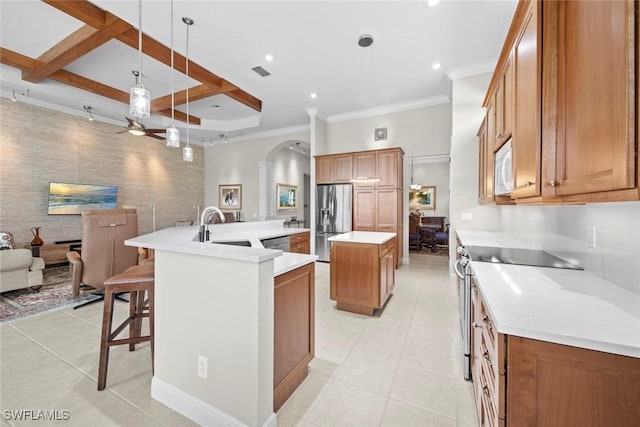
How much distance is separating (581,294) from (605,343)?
538 millimetres

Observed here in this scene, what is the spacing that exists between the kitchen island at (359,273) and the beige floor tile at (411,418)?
126cm

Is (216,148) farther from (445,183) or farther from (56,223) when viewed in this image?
(445,183)

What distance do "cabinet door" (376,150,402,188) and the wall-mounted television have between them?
6.14m

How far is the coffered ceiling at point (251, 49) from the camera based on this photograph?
278 centimetres

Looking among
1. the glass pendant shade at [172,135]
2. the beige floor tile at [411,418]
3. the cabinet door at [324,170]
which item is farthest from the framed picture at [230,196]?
the beige floor tile at [411,418]

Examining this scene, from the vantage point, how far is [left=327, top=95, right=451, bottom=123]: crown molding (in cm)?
506

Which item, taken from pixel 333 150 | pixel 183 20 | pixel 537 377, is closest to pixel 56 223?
pixel 183 20

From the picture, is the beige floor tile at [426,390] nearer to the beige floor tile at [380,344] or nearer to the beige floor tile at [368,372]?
the beige floor tile at [368,372]

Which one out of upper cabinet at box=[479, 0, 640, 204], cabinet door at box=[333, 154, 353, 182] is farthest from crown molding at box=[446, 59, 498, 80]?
upper cabinet at box=[479, 0, 640, 204]

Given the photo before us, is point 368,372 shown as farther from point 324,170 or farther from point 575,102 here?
point 324,170

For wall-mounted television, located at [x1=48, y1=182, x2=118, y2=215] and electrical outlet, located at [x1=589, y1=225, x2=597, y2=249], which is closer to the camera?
electrical outlet, located at [x1=589, y1=225, x2=597, y2=249]

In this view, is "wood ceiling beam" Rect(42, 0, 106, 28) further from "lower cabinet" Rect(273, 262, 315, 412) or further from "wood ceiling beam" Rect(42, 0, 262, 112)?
"lower cabinet" Rect(273, 262, 315, 412)

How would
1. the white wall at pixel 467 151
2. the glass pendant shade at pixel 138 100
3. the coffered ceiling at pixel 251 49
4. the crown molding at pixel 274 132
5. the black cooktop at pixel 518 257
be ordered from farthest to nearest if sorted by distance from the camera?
the crown molding at pixel 274 132
the white wall at pixel 467 151
the coffered ceiling at pixel 251 49
the glass pendant shade at pixel 138 100
the black cooktop at pixel 518 257

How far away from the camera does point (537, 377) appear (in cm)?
83
